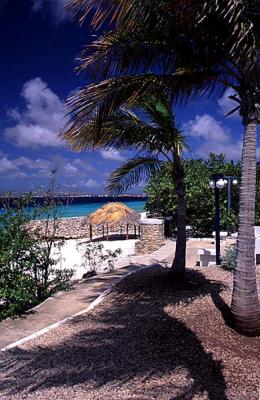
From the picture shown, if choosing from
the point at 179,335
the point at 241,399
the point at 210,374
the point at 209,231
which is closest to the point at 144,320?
the point at 179,335

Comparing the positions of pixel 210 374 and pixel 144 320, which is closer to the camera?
pixel 210 374

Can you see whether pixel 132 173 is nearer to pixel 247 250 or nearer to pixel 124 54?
pixel 124 54

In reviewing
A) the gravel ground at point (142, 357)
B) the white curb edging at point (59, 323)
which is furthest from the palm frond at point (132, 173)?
the gravel ground at point (142, 357)

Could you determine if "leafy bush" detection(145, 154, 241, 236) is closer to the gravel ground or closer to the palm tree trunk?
the gravel ground

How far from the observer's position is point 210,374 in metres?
3.76

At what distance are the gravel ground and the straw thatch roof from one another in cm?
1486

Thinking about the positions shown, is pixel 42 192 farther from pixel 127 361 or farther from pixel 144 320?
pixel 127 361

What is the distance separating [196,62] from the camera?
501 cm

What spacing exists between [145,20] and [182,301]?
172 inches

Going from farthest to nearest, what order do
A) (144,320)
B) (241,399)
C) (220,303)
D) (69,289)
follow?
(69,289)
(220,303)
(144,320)
(241,399)

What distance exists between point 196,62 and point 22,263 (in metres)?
4.86

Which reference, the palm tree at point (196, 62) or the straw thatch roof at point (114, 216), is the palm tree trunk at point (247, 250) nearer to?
the palm tree at point (196, 62)

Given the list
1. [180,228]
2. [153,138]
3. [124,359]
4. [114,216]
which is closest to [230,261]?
[180,228]

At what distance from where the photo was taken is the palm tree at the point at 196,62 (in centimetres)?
424
